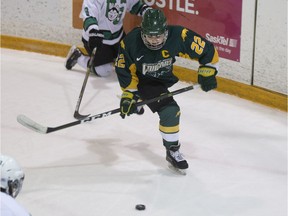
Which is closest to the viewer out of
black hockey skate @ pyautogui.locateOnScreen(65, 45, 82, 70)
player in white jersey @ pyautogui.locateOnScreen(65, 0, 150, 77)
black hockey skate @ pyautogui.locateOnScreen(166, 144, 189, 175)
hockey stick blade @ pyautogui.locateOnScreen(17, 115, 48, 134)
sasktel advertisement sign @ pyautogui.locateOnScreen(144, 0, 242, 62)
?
black hockey skate @ pyautogui.locateOnScreen(166, 144, 189, 175)

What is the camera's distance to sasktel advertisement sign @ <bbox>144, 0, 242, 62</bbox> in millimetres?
4672

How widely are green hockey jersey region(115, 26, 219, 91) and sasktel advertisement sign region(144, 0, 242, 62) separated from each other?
106 cm

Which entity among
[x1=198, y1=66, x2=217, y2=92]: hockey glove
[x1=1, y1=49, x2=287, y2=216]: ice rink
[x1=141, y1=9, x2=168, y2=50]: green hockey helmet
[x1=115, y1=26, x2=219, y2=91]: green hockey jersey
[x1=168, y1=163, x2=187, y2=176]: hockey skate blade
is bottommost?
[x1=1, y1=49, x2=287, y2=216]: ice rink

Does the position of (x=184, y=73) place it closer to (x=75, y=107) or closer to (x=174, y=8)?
(x=174, y=8)

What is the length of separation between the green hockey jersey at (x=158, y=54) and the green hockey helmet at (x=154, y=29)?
0.26 feet

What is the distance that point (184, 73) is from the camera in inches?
200

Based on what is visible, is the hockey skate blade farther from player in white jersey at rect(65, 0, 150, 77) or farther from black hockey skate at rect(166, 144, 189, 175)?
player in white jersey at rect(65, 0, 150, 77)

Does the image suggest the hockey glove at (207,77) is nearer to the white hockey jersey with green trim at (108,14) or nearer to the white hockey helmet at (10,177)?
the white hockey jersey with green trim at (108,14)

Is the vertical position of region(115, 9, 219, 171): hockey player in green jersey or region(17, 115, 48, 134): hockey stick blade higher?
region(115, 9, 219, 171): hockey player in green jersey

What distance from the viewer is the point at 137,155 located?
4.02 m

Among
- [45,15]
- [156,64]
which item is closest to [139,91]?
[156,64]

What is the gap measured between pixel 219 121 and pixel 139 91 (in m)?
0.85

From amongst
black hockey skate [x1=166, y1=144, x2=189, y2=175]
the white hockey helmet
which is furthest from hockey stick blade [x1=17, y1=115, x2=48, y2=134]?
the white hockey helmet

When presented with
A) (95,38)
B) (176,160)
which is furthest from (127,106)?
(95,38)
